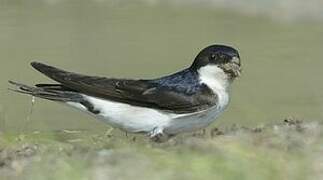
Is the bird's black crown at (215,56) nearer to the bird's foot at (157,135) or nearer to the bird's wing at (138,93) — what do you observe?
the bird's wing at (138,93)

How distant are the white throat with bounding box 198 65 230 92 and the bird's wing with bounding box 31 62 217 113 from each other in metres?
0.06

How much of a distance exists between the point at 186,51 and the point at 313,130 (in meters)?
8.57

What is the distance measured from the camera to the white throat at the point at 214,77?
650 cm

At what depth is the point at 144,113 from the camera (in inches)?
251

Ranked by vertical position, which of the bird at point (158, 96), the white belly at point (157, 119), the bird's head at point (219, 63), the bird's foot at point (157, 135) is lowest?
the bird's foot at point (157, 135)

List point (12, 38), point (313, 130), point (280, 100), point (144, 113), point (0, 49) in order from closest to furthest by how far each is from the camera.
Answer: point (313, 130), point (144, 113), point (280, 100), point (0, 49), point (12, 38)

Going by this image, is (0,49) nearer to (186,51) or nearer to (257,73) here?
(186,51)

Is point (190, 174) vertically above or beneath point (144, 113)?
beneath

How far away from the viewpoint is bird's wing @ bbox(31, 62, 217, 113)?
20.9ft

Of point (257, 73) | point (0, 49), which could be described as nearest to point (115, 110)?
point (257, 73)

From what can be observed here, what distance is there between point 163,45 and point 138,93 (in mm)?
8225

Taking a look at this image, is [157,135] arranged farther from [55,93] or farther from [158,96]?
[55,93]

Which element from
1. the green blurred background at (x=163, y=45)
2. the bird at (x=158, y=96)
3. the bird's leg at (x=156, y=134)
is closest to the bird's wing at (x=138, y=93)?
the bird at (x=158, y=96)

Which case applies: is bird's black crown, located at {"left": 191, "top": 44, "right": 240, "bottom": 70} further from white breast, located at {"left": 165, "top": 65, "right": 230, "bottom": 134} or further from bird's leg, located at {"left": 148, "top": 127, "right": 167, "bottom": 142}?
bird's leg, located at {"left": 148, "top": 127, "right": 167, "bottom": 142}
